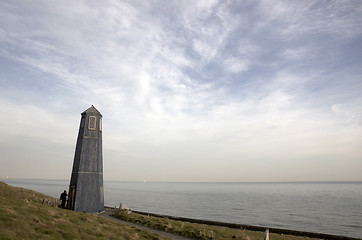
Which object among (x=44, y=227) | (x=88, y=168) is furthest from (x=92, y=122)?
(x=44, y=227)

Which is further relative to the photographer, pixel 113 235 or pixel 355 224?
pixel 355 224

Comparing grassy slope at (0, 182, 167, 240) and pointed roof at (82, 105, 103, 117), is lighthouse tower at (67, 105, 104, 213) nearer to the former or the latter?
pointed roof at (82, 105, 103, 117)

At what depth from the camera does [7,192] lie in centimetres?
2780

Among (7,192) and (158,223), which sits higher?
(7,192)

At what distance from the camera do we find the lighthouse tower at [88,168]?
2598 cm

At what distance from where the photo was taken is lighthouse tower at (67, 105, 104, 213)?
85.3 feet

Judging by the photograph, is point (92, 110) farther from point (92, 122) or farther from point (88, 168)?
point (88, 168)

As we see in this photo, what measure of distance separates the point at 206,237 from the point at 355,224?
45.9m

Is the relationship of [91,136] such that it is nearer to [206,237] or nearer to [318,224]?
[206,237]

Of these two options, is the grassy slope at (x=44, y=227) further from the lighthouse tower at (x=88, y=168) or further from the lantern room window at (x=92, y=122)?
the lantern room window at (x=92, y=122)

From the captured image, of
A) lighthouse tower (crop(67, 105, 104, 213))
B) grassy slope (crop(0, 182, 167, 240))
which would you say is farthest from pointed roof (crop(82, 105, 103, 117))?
grassy slope (crop(0, 182, 167, 240))

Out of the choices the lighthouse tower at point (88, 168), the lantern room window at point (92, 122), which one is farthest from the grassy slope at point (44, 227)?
the lantern room window at point (92, 122)

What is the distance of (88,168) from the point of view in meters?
27.0

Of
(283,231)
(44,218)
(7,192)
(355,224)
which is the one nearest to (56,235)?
(44,218)
